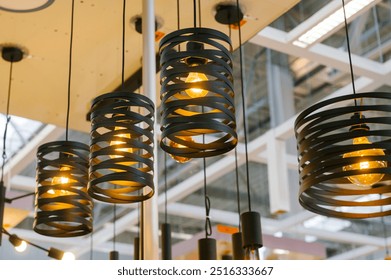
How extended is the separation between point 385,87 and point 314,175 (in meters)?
6.93

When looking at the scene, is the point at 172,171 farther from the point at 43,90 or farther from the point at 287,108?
the point at 43,90

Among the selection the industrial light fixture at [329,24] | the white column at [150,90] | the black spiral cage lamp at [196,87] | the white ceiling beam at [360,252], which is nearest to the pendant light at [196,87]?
the black spiral cage lamp at [196,87]

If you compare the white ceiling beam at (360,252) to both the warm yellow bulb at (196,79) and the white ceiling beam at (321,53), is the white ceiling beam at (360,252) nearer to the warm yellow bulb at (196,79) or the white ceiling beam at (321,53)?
the white ceiling beam at (321,53)

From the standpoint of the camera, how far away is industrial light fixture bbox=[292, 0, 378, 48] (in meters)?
5.69

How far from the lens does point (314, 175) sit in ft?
8.79

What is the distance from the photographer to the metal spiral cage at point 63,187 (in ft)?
11.7

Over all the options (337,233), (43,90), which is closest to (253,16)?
(43,90)

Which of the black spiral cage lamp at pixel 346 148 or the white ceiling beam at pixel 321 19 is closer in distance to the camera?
the black spiral cage lamp at pixel 346 148

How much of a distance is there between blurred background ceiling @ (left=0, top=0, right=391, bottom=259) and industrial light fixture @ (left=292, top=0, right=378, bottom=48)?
4 centimetres

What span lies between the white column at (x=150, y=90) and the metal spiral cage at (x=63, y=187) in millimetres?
323

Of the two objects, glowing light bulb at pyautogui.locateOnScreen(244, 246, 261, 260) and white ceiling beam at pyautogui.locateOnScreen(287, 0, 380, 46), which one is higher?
white ceiling beam at pyautogui.locateOnScreen(287, 0, 380, 46)

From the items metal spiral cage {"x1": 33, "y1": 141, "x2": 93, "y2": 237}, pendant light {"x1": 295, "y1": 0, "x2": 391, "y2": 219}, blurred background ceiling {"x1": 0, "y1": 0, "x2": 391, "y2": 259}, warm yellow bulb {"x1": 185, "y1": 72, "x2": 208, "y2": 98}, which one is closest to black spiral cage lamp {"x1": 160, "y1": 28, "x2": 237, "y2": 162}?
warm yellow bulb {"x1": 185, "y1": 72, "x2": 208, "y2": 98}

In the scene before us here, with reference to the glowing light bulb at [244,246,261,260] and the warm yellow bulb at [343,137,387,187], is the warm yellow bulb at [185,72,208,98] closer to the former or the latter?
the warm yellow bulb at [343,137,387,187]

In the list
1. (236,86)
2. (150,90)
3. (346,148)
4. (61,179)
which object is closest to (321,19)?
(150,90)
